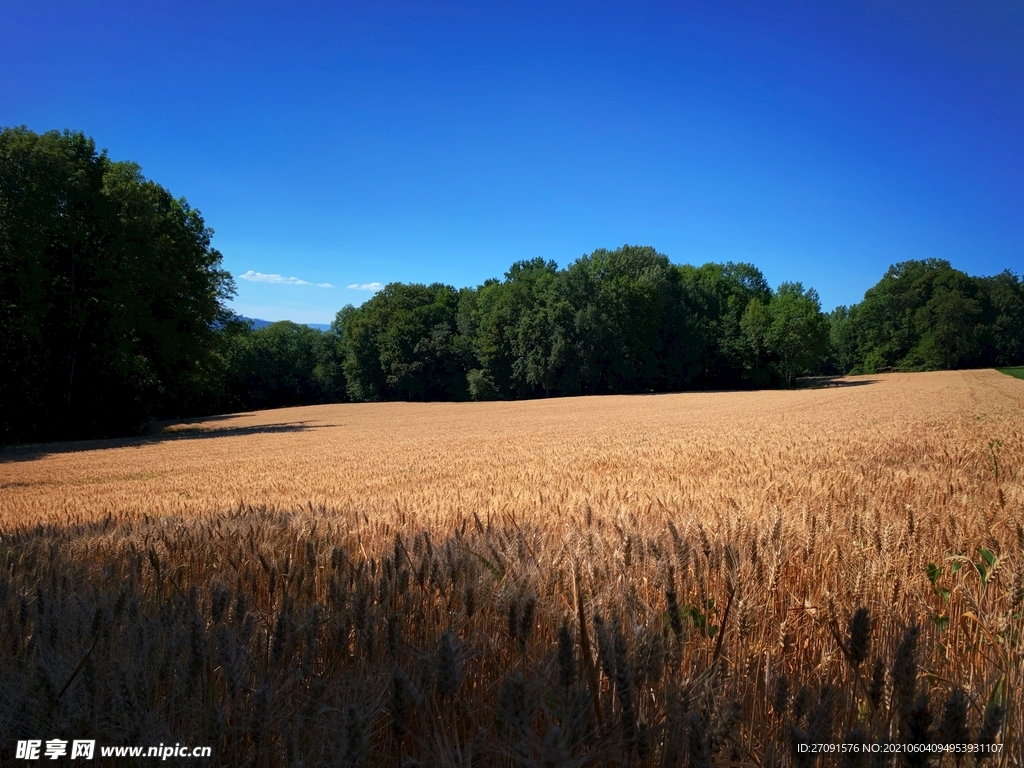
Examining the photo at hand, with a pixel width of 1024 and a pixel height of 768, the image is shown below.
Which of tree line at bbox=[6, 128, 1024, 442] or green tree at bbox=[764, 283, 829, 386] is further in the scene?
green tree at bbox=[764, 283, 829, 386]

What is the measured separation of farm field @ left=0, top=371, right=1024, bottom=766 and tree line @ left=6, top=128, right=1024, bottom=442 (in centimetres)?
3398

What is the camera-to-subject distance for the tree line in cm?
3161

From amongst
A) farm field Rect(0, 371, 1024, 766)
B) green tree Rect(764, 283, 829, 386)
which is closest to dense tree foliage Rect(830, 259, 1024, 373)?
green tree Rect(764, 283, 829, 386)

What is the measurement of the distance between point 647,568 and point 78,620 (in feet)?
7.77

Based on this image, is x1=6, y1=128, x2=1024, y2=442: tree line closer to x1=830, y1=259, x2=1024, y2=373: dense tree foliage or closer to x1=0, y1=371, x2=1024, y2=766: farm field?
x1=830, y1=259, x2=1024, y2=373: dense tree foliage

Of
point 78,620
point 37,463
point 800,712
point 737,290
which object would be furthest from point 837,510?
point 737,290

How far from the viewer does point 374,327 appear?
282 ft

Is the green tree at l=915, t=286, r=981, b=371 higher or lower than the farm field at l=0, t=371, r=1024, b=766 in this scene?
higher

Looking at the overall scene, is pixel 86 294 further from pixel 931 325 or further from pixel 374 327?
pixel 931 325

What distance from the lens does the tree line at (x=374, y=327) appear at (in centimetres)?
3161

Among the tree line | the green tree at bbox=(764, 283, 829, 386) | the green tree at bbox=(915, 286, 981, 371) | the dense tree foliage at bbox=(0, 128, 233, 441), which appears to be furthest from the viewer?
the green tree at bbox=(915, 286, 981, 371)

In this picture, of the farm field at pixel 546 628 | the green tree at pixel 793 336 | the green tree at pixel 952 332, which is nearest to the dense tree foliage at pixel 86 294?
the farm field at pixel 546 628

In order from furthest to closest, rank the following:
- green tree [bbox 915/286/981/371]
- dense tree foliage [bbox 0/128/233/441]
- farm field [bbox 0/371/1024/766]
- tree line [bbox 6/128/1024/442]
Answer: green tree [bbox 915/286/981/371], tree line [bbox 6/128/1024/442], dense tree foliage [bbox 0/128/233/441], farm field [bbox 0/371/1024/766]

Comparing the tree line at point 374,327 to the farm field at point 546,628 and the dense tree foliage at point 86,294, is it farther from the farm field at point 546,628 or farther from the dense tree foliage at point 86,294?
the farm field at point 546,628
